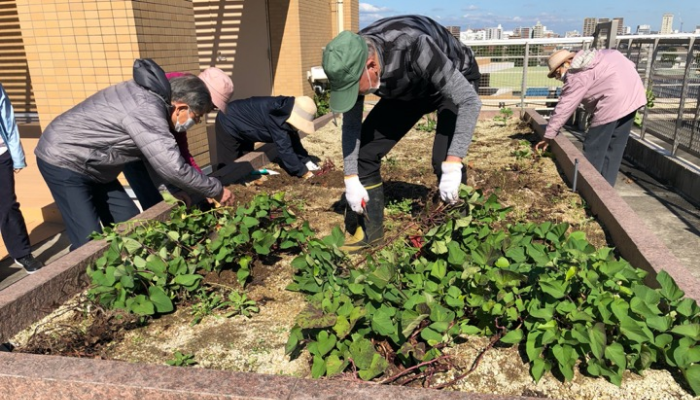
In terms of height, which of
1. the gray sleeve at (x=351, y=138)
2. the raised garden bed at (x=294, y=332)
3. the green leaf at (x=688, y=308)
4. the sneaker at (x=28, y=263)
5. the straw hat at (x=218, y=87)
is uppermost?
the straw hat at (x=218, y=87)

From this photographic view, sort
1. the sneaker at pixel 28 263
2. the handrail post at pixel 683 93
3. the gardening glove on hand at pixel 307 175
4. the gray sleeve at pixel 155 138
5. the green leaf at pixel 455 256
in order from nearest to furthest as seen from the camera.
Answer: the green leaf at pixel 455 256 < the gray sleeve at pixel 155 138 < the sneaker at pixel 28 263 < the gardening glove on hand at pixel 307 175 < the handrail post at pixel 683 93

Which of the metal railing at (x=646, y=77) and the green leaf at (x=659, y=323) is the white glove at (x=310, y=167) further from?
the metal railing at (x=646, y=77)

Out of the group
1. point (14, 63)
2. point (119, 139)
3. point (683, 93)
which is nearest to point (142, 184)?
point (119, 139)

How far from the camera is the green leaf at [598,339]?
1870mm

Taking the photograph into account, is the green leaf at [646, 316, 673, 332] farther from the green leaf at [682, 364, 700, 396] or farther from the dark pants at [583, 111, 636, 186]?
the dark pants at [583, 111, 636, 186]

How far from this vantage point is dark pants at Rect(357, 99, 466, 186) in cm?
346

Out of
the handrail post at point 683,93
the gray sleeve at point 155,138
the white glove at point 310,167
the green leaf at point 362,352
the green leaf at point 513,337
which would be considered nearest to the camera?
→ the green leaf at point 362,352

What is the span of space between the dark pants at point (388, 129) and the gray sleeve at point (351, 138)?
98 millimetres

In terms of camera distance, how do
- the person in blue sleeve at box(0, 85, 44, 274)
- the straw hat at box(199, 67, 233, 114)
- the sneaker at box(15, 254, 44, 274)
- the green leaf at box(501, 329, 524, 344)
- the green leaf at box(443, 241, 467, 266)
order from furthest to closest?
1. the sneaker at box(15, 254, 44, 274)
2. the straw hat at box(199, 67, 233, 114)
3. the person in blue sleeve at box(0, 85, 44, 274)
4. the green leaf at box(443, 241, 467, 266)
5. the green leaf at box(501, 329, 524, 344)

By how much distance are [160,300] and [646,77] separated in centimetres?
958

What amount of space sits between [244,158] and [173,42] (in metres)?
1.49

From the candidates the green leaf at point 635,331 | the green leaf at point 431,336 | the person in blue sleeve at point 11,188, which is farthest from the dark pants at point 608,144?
the person in blue sleeve at point 11,188

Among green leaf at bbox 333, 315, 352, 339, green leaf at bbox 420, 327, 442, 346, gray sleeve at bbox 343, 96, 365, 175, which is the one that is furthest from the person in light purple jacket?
green leaf at bbox 333, 315, 352, 339

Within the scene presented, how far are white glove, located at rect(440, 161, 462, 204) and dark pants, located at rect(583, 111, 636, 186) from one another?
2927 millimetres
